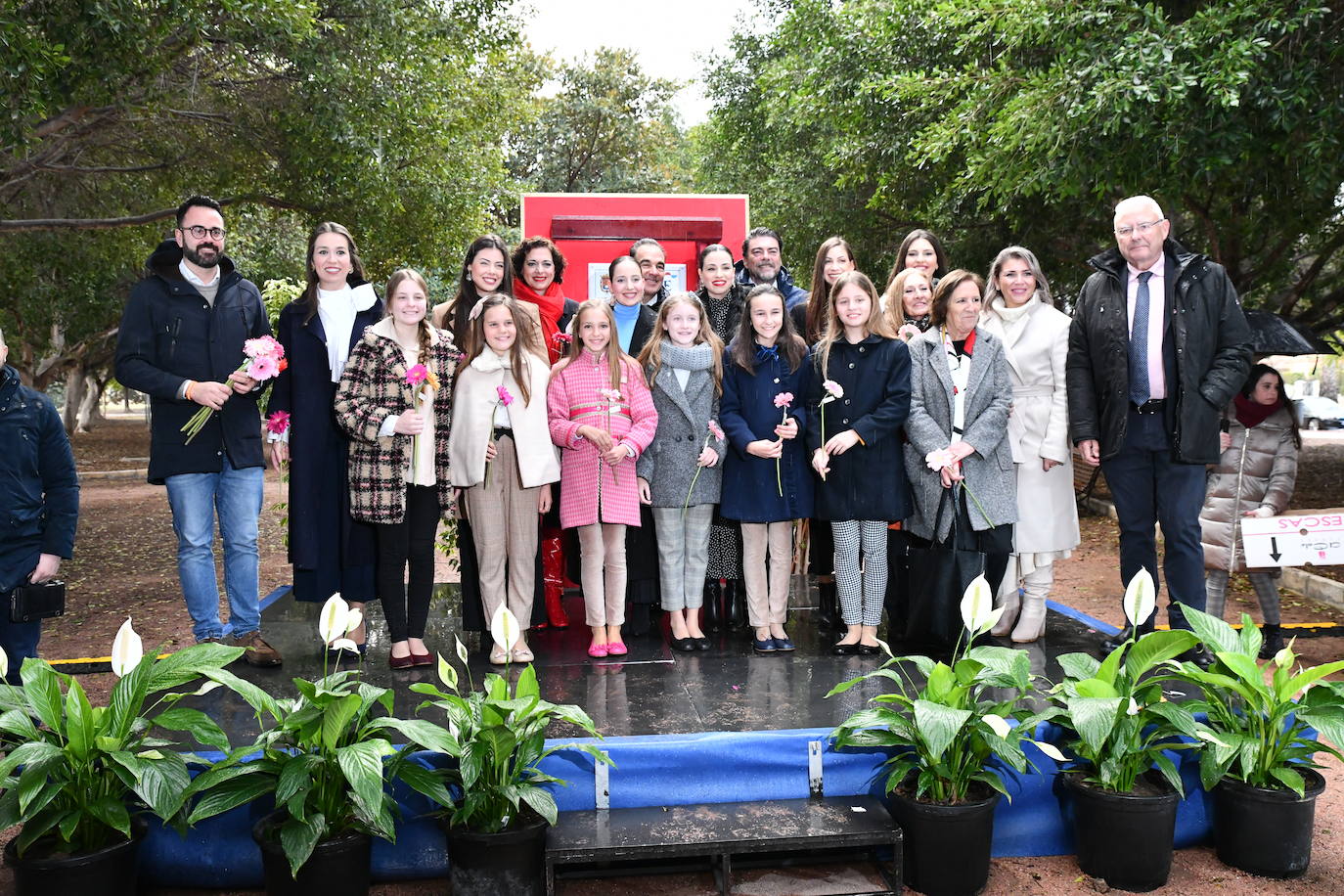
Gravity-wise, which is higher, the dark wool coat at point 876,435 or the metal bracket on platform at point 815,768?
the dark wool coat at point 876,435

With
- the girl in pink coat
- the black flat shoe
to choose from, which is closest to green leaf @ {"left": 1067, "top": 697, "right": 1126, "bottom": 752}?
the black flat shoe

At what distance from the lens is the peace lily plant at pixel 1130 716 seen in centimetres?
277

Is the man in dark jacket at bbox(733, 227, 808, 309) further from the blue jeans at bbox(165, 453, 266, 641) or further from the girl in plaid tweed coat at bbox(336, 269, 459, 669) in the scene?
the blue jeans at bbox(165, 453, 266, 641)

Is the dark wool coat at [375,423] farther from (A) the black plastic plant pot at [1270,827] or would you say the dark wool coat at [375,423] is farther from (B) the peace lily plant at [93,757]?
(A) the black plastic plant pot at [1270,827]

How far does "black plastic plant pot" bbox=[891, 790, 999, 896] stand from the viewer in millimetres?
2766

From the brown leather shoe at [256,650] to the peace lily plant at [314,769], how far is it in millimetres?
1335

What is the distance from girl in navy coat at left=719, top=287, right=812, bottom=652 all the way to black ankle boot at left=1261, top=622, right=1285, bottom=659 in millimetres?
2269

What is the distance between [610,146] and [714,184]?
12.7 feet

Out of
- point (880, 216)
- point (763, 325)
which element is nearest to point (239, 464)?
point (763, 325)

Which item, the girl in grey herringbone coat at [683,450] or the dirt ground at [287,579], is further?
the girl in grey herringbone coat at [683,450]

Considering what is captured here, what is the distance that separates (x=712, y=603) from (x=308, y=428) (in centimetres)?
201

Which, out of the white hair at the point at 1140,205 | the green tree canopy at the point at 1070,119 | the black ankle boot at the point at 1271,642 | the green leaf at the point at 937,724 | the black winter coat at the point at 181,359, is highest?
the green tree canopy at the point at 1070,119

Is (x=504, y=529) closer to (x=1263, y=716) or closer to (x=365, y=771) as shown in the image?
(x=365, y=771)

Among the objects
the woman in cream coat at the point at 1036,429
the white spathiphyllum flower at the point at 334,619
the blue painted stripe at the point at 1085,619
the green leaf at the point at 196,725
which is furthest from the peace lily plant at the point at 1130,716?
the green leaf at the point at 196,725
